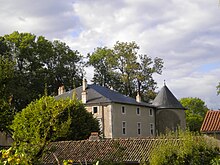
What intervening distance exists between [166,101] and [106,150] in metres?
34.6

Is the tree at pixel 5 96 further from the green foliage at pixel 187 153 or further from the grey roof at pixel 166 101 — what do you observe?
the grey roof at pixel 166 101

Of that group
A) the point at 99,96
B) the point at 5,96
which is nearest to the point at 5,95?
the point at 5,96

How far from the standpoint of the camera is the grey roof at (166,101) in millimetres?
60897

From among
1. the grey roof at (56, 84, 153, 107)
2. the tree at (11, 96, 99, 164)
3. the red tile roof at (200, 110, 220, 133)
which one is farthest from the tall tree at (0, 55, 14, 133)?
the grey roof at (56, 84, 153, 107)

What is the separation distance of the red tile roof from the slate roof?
679 cm

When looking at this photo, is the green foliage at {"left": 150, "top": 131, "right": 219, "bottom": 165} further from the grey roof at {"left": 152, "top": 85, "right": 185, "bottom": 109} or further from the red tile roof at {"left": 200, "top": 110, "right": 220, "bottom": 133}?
the grey roof at {"left": 152, "top": 85, "right": 185, "bottom": 109}

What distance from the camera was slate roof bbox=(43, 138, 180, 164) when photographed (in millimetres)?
26781

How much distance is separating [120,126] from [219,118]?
21.4m

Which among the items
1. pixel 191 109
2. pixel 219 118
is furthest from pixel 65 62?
pixel 219 118

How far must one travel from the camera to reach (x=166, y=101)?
2418 inches

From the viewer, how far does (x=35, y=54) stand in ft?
208

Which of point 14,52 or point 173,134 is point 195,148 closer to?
point 173,134

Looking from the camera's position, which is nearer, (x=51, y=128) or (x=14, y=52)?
(x=51, y=128)

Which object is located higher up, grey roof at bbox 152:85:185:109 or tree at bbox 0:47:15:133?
grey roof at bbox 152:85:185:109
